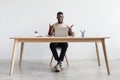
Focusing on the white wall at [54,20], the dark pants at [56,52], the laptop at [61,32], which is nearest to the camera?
the laptop at [61,32]

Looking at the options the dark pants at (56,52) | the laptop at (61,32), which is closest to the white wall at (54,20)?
the dark pants at (56,52)

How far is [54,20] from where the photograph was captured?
5457 mm

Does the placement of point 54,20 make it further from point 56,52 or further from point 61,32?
point 61,32

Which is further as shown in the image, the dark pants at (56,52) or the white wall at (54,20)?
the white wall at (54,20)

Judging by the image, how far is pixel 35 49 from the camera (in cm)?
554

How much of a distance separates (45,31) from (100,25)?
123 centimetres

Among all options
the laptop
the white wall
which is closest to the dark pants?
the laptop

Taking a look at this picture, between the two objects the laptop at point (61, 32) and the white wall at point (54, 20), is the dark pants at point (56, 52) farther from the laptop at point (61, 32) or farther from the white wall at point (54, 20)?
the white wall at point (54, 20)

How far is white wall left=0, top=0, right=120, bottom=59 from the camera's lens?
17.9 feet

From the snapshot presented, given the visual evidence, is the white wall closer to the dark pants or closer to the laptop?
the dark pants

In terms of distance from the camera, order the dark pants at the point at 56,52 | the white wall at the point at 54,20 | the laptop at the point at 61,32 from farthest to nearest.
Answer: the white wall at the point at 54,20 → the dark pants at the point at 56,52 → the laptop at the point at 61,32

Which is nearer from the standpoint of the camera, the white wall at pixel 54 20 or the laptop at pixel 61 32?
the laptop at pixel 61 32

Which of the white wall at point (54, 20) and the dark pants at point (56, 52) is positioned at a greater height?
the white wall at point (54, 20)

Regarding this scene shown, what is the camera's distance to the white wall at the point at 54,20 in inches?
215
